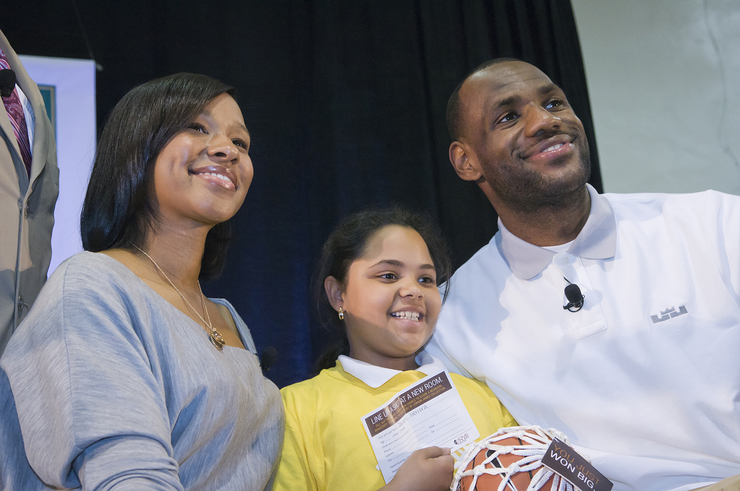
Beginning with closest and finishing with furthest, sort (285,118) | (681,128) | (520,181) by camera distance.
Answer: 1. (520,181)
2. (285,118)
3. (681,128)

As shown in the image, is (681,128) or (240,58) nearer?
(240,58)

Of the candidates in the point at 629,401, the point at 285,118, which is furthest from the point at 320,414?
the point at 285,118

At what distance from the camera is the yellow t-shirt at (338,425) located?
1.54m

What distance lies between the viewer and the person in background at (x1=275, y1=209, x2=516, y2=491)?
5.05ft

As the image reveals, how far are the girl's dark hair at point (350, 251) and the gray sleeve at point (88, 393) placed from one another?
3.05 ft

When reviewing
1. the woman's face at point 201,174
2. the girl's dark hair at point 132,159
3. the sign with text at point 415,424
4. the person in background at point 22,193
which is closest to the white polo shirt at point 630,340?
the sign with text at point 415,424

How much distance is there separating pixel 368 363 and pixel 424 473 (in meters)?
0.53

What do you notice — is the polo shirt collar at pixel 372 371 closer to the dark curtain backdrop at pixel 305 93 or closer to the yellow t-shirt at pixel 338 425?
the yellow t-shirt at pixel 338 425

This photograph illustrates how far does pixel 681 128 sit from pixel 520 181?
1882 millimetres

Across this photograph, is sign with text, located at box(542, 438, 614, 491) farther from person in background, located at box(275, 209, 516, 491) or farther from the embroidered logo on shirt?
the embroidered logo on shirt

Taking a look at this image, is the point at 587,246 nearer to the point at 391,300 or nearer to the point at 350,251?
the point at 391,300

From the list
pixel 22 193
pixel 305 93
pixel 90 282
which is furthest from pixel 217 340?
pixel 305 93

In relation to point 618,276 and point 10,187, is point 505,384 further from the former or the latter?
point 10,187

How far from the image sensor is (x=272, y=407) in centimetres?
156
